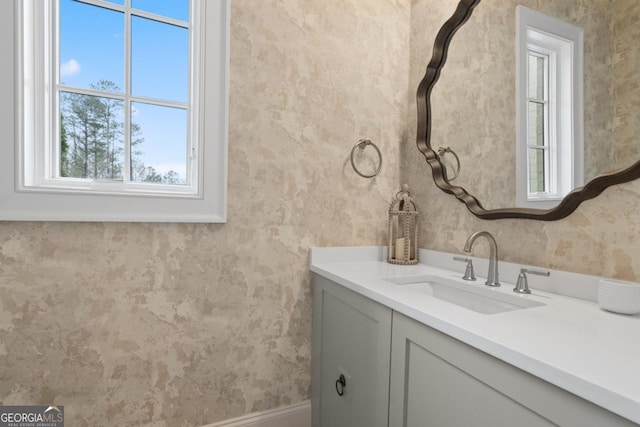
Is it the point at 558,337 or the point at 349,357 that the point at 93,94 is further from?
the point at 558,337

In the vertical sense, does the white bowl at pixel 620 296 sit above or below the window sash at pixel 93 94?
below

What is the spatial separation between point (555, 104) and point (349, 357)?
1123 millimetres

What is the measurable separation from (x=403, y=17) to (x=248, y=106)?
1004 millimetres

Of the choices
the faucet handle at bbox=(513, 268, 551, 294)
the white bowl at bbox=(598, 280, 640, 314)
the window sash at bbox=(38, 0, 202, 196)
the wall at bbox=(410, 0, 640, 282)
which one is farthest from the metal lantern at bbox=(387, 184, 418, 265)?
the window sash at bbox=(38, 0, 202, 196)

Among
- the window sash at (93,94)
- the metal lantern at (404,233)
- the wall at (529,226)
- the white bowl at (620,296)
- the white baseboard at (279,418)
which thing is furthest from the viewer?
the metal lantern at (404,233)

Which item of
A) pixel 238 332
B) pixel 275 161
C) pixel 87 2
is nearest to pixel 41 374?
pixel 238 332

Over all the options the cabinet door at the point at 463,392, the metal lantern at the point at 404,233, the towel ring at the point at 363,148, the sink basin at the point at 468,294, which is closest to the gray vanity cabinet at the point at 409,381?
the cabinet door at the point at 463,392

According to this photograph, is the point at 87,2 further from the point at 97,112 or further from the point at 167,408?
the point at 167,408

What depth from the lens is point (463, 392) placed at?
77cm

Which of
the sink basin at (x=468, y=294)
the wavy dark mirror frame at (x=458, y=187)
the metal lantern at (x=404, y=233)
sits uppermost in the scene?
the wavy dark mirror frame at (x=458, y=187)

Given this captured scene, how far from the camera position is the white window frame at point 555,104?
3.48ft

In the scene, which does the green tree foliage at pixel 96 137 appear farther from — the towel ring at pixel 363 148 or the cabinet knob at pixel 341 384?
the cabinet knob at pixel 341 384

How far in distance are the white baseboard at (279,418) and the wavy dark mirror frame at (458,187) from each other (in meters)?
1.18

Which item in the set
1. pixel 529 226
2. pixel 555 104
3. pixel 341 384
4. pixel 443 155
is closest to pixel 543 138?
pixel 555 104
